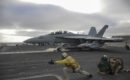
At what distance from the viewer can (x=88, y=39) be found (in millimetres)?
36938

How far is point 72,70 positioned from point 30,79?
2.67 metres

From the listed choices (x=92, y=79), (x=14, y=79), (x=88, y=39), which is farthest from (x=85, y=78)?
(x=88, y=39)

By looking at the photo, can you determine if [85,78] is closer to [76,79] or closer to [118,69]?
[76,79]

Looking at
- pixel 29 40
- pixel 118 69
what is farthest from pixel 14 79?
pixel 29 40

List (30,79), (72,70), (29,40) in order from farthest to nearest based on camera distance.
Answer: (29,40)
(30,79)
(72,70)

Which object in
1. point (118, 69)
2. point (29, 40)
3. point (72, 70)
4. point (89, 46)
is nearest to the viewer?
point (72, 70)

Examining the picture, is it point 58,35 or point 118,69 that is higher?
point 58,35

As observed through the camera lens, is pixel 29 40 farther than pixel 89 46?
Yes

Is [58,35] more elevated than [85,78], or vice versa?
[58,35]

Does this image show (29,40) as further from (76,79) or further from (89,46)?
(76,79)

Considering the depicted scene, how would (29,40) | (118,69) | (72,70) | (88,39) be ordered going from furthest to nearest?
(29,40)
(88,39)
(118,69)
(72,70)

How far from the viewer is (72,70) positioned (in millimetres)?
10703

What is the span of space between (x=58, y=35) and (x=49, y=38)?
6.43 feet

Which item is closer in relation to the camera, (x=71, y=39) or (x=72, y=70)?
(x=72, y=70)
